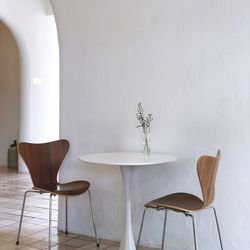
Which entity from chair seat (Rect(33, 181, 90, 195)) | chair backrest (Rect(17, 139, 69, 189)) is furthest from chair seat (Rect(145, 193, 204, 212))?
chair backrest (Rect(17, 139, 69, 189))

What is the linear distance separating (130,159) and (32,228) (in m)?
1.54

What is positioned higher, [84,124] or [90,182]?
[84,124]

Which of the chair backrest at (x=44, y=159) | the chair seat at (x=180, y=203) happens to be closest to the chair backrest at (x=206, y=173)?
the chair seat at (x=180, y=203)

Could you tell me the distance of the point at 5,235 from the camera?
12.4ft

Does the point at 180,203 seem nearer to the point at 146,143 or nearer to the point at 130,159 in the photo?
the point at 130,159

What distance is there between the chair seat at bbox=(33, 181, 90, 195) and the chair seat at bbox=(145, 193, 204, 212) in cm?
73

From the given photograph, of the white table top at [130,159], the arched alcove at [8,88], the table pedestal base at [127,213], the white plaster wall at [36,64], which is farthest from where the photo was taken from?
the arched alcove at [8,88]

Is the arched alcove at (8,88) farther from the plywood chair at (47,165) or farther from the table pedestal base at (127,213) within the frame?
the table pedestal base at (127,213)

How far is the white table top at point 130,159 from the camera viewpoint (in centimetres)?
284

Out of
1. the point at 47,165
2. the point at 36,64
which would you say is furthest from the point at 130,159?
the point at 36,64

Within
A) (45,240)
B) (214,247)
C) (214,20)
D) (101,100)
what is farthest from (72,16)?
(214,247)

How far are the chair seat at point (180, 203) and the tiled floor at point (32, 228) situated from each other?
2.50 ft

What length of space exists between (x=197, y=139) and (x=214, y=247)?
2.78ft

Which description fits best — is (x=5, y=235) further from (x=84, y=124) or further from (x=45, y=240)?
(x=84, y=124)
